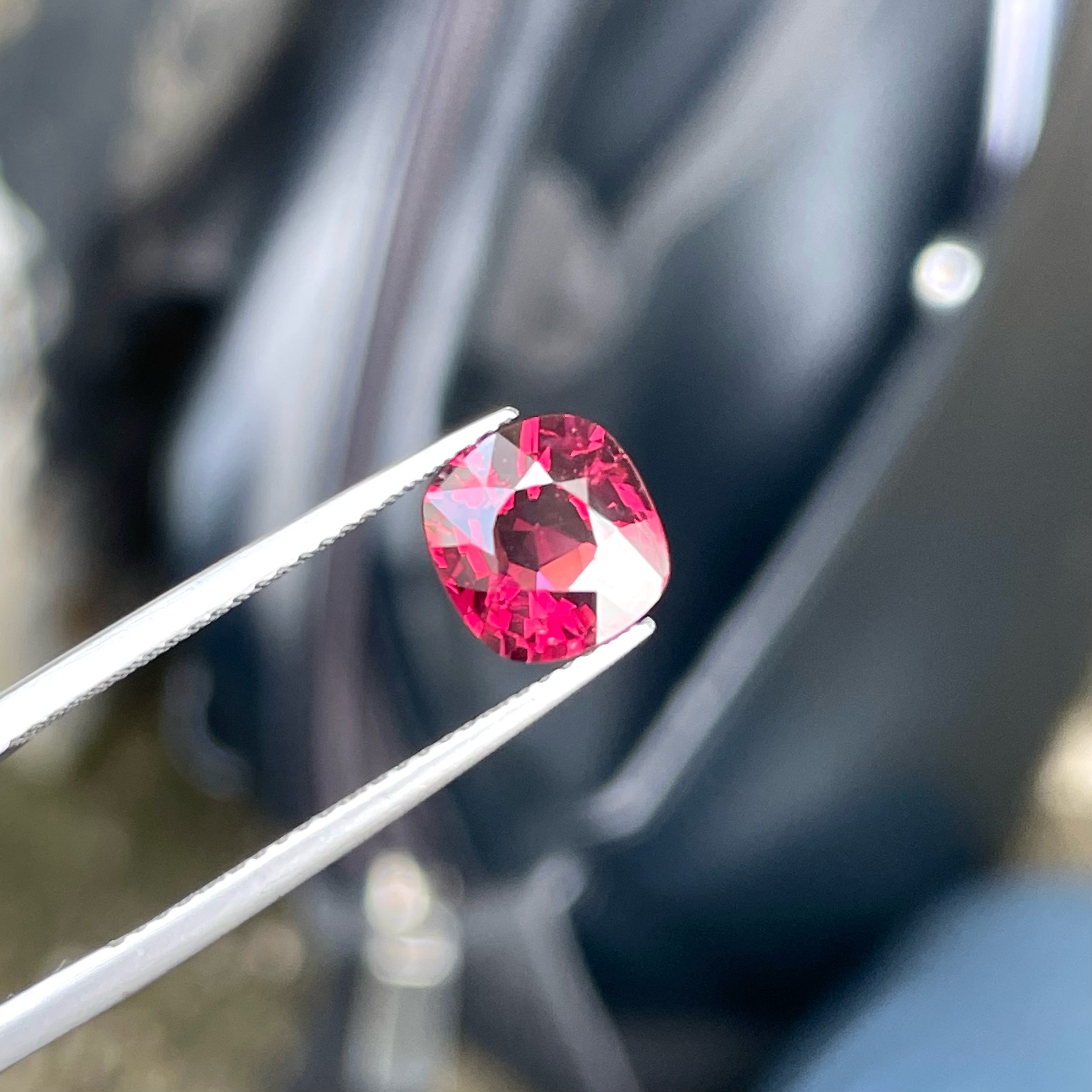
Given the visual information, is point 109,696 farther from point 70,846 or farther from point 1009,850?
point 1009,850

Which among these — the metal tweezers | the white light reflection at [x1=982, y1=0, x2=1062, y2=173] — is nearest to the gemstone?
the metal tweezers

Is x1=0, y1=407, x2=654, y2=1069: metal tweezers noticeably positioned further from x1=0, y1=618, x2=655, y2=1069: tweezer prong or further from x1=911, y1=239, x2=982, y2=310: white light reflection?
x1=911, y1=239, x2=982, y2=310: white light reflection

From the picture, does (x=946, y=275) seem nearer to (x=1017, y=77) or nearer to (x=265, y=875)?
(x=1017, y=77)

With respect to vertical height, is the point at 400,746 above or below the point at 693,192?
A: below

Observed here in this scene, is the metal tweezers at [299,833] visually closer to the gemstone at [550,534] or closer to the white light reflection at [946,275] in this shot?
the gemstone at [550,534]

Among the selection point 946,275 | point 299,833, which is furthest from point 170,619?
point 946,275

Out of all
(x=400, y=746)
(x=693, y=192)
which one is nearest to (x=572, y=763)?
(x=400, y=746)
